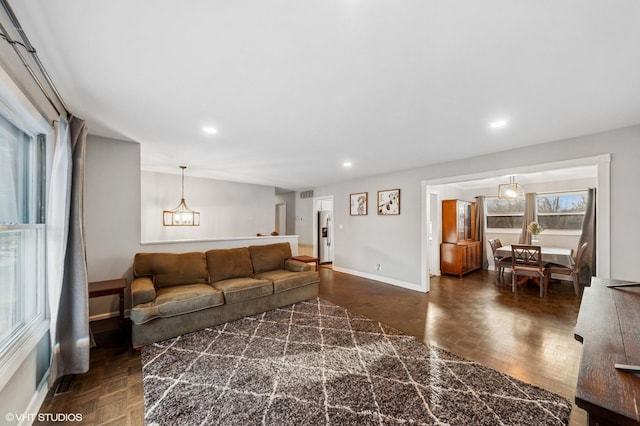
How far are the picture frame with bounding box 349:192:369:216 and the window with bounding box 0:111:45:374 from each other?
4.96 m

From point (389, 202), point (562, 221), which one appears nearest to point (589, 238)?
point (562, 221)

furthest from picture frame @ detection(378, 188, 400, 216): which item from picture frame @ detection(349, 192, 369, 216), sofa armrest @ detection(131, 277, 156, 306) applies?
sofa armrest @ detection(131, 277, 156, 306)

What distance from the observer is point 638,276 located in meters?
2.60

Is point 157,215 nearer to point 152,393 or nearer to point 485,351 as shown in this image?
point 152,393

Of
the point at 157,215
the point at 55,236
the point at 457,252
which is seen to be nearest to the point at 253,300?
the point at 55,236

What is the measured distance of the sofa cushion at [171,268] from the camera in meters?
3.16

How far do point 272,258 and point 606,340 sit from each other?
12.5ft

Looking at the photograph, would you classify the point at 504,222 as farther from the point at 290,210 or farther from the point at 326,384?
the point at 326,384

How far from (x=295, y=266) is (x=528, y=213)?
5953 mm

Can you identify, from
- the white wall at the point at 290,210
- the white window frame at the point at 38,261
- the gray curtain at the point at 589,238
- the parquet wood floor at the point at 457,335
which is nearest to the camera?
the white window frame at the point at 38,261

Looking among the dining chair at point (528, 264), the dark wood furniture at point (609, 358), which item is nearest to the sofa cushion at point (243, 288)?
the dark wood furniture at point (609, 358)

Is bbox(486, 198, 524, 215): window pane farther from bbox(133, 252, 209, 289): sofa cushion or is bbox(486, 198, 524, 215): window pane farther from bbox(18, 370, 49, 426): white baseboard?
bbox(18, 370, 49, 426): white baseboard

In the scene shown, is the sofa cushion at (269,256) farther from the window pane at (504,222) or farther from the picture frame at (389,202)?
the window pane at (504,222)

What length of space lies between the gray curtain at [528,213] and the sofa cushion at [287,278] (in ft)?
18.2
